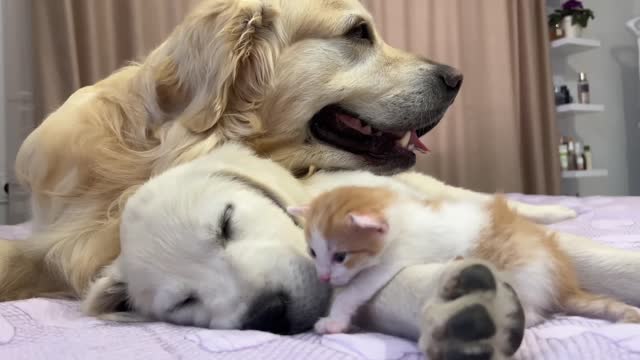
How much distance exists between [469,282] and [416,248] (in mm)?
150

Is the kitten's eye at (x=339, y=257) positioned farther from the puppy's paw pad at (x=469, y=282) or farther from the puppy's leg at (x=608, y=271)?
the puppy's leg at (x=608, y=271)

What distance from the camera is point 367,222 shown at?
679 millimetres

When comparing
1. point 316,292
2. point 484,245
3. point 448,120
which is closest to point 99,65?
point 448,120

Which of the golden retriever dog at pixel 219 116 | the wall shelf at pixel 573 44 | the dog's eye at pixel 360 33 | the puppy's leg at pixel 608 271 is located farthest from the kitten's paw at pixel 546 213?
the wall shelf at pixel 573 44

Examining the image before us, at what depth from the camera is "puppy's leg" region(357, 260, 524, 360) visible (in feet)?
1.78

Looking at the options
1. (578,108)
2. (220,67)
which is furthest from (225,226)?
(578,108)

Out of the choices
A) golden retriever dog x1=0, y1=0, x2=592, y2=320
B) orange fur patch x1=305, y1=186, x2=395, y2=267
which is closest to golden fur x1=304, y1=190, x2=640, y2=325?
orange fur patch x1=305, y1=186, x2=395, y2=267

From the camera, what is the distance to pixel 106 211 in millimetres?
1180

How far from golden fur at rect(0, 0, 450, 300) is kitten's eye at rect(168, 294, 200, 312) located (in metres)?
0.26

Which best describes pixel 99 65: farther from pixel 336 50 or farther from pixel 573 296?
pixel 573 296

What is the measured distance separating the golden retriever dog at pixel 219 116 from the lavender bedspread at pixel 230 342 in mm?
286

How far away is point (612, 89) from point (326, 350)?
4113mm

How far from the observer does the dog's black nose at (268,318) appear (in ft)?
2.64

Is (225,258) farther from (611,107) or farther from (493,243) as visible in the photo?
(611,107)
